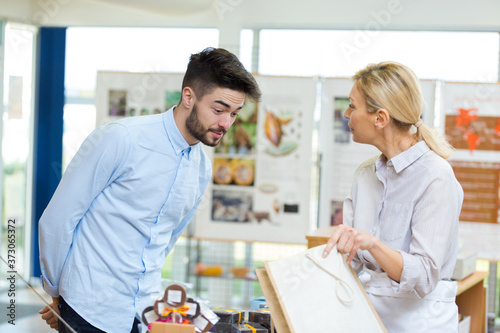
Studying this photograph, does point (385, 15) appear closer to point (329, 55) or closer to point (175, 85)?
point (329, 55)

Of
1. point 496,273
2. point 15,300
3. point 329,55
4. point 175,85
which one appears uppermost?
point 329,55

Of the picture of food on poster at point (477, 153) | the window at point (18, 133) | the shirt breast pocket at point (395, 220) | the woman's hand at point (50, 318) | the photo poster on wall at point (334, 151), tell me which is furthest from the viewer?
the window at point (18, 133)

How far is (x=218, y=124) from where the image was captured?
73.3 inches

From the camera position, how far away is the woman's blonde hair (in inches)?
65.5

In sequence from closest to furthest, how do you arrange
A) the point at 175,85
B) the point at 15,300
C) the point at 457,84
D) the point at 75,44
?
1. the point at 15,300
2. the point at 457,84
3. the point at 175,85
4. the point at 75,44

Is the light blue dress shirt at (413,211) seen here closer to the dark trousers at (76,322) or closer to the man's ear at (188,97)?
the man's ear at (188,97)

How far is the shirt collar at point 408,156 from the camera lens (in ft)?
5.57

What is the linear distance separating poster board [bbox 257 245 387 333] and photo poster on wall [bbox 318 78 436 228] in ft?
10.9

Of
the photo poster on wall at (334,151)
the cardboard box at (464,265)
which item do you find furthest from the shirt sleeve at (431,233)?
the photo poster on wall at (334,151)

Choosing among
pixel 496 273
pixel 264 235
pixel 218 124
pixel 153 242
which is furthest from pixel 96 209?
pixel 496 273

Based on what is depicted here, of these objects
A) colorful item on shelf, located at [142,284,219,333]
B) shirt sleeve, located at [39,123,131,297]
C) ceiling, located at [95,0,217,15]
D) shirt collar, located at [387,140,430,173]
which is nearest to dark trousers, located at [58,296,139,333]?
shirt sleeve, located at [39,123,131,297]

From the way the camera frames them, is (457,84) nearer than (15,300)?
No

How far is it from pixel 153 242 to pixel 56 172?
433 cm

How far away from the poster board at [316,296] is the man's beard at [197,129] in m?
0.52
